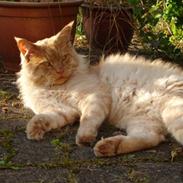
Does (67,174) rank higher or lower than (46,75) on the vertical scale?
lower

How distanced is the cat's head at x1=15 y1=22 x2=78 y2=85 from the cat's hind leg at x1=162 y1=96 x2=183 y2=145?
2.60 ft

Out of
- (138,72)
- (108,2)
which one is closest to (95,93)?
(138,72)

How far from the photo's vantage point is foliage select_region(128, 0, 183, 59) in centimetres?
454

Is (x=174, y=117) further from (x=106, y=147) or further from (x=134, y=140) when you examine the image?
(x=106, y=147)

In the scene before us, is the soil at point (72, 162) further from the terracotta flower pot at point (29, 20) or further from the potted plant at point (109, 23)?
the potted plant at point (109, 23)

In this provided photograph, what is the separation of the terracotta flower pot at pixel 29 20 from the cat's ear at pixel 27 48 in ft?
2.60

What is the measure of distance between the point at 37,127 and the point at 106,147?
0.53 m

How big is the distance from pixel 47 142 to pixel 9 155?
11.0 inches

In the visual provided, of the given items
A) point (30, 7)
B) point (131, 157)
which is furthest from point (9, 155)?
point (30, 7)

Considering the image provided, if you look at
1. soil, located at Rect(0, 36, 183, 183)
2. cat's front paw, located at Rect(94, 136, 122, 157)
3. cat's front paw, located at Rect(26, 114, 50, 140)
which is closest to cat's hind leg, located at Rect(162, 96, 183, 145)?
soil, located at Rect(0, 36, 183, 183)

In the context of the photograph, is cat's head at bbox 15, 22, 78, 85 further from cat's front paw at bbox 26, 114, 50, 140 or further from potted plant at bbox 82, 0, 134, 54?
potted plant at bbox 82, 0, 134, 54

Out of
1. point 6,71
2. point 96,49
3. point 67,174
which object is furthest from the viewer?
point 96,49

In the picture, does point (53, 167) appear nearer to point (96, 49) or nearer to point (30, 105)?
point (30, 105)

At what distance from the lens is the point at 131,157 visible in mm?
2719
